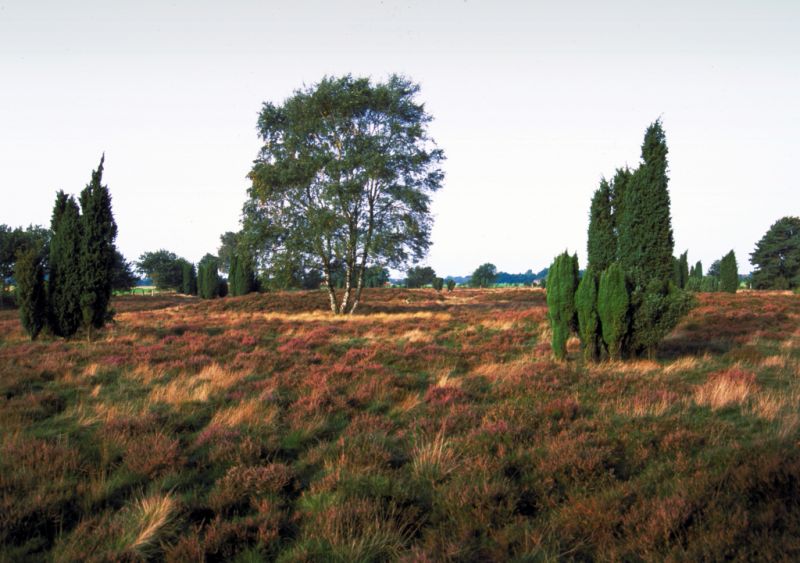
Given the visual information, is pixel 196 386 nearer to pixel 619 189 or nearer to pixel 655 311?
pixel 655 311

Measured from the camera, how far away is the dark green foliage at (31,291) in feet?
50.9

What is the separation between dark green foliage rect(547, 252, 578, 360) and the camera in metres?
11.8

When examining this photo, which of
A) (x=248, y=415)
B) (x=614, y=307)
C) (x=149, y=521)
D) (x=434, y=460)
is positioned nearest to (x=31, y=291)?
(x=248, y=415)

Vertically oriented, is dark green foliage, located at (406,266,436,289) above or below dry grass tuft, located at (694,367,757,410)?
above

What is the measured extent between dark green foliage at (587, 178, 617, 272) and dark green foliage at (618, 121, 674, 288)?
2842 millimetres

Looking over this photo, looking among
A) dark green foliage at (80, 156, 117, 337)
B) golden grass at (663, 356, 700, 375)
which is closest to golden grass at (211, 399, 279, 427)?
golden grass at (663, 356, 700, 375)

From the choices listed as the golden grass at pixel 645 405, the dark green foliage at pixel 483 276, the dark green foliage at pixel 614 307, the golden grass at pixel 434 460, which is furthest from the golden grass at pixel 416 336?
the dark green foliage at pixel 483 276

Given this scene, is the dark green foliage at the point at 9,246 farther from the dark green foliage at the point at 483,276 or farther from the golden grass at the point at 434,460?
the dark green foliage at the point at 483,276

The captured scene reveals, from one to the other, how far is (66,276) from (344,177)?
1570cm

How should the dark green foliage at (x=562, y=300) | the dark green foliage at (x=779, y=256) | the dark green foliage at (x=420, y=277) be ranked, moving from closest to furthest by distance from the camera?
the dark green foliage at (x=562, y=300)
the dark green foliage at (x=779, y=256)
the dark green foliage at (x=420, y=277)

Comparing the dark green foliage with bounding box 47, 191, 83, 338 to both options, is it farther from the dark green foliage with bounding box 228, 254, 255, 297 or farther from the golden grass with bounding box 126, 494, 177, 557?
the dark green foliage with bounding box 228, 254, 255, 297

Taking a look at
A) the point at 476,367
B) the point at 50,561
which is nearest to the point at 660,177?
the point at 476,367

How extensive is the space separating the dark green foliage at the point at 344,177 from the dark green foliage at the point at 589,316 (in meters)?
16.8

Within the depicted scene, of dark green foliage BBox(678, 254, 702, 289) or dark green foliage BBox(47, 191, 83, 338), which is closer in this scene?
dark green foliage BBox(47, 191, 83, 338)
